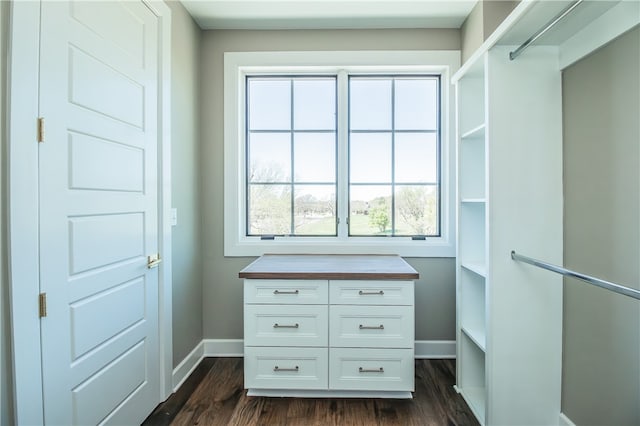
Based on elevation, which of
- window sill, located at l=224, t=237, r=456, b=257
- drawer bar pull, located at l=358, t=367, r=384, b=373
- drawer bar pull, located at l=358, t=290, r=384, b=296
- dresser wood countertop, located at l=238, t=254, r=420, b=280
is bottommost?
drawer bar pull, located at l=358, t=367, r=384, b=373

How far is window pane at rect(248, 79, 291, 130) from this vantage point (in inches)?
104

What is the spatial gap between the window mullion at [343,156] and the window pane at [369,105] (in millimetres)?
63

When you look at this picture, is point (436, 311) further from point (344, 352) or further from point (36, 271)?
point (36, 271)

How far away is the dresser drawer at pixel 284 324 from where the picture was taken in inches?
76.2

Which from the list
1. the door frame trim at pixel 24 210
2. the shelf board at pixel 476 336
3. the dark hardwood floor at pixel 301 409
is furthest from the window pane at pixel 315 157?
the door frame trim at pixel 24 210

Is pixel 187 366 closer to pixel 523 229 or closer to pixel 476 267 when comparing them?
pixel 476 267

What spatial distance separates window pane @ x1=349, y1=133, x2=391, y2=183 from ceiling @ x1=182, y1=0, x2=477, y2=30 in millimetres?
836

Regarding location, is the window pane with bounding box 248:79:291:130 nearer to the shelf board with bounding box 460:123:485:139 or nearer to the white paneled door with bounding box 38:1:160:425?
the white paneled door with bounding box 38:1:160:425

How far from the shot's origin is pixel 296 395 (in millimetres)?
1991

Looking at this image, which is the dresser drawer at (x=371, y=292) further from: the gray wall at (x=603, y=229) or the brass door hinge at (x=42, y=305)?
the brass door hinge at (x=42, y=305)

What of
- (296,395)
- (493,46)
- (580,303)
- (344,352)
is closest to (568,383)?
(580,303)

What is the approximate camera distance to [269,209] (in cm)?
265

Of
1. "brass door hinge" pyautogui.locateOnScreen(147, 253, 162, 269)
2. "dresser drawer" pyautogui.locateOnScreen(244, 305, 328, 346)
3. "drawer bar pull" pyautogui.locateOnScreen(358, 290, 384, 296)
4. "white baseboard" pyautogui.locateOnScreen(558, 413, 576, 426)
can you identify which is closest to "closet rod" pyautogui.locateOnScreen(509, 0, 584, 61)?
"drawer bar pull" pyautogui.locateOnScreen(358, 290, 384, 296)

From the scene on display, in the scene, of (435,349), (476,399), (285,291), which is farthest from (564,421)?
(285,291)
